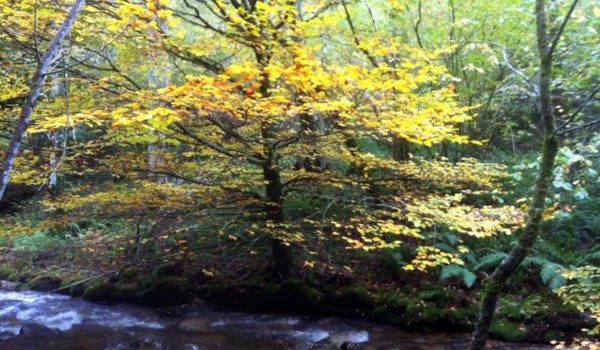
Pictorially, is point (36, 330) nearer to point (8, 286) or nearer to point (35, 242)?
point (8, 286)

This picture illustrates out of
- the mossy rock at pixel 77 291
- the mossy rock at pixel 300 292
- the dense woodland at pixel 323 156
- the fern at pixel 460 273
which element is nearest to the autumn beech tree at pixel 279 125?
the dense woodland at pixel 323 156

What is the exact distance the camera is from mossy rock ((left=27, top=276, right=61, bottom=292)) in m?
11.4

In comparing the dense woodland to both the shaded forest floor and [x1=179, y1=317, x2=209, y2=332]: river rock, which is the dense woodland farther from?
[x1=179, y1=317, x2=209, y2=332]: river rock

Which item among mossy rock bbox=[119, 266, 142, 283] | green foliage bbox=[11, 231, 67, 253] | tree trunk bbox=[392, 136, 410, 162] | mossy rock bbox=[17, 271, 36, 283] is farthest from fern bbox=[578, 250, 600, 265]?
green foliage bbox=[11, 231, 67, 253]

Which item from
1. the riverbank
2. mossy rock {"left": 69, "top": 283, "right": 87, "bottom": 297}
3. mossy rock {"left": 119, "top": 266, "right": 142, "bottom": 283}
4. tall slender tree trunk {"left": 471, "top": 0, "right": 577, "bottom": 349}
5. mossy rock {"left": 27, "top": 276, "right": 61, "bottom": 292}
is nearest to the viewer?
tall slender tree trunk {"left": 471, "top": 0, "right": 577, "bottom": 349}

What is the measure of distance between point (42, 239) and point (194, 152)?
941 centimetres

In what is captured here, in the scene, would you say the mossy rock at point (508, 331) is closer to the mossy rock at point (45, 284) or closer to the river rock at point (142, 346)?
the river rock at point (142, 346)

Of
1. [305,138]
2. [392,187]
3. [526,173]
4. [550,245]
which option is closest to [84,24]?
[305,138]

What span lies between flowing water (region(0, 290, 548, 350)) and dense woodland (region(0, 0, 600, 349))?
380mm

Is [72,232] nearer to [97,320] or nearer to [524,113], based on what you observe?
[97,320]

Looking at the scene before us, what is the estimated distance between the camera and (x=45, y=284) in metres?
11.4

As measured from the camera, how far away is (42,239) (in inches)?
562

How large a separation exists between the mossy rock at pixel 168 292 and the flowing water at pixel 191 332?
27cm

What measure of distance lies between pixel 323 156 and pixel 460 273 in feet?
11.3
